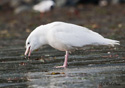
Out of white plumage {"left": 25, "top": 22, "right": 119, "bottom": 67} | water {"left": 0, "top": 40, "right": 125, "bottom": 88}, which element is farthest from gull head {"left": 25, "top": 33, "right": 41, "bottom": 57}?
water {"left": 0, "top": 40, "right": 125, "bottom": 88}

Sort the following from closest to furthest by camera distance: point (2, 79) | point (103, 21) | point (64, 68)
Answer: point (2, 79) → point (64, 68) → point (103, 21)

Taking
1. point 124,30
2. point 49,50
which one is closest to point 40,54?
point 49,50

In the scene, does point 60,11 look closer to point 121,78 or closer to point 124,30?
point 124,30

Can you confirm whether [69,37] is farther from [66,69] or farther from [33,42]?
[33,42]

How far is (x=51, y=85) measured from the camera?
25.0 ft

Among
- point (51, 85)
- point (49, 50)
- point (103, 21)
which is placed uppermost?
point (103, 21)

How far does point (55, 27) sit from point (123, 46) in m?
3.69

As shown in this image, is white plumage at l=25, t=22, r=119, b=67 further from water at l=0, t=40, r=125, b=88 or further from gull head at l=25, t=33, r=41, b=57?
water at l=0, t=40, r=125, b=88

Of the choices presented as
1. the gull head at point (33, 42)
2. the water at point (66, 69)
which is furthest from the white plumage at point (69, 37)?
the water at point (66, 69)

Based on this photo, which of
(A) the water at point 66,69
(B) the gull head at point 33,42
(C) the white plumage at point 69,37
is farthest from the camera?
(B) the gull head at point 33,42

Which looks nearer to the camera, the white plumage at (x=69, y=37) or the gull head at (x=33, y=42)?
the white plumage at (x=69, y=37)

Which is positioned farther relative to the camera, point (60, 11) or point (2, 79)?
point (60, 11)

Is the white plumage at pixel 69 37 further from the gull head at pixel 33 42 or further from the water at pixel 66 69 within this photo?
the water at pixel 66 69

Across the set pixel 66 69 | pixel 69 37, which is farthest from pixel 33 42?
pixel 66 69
